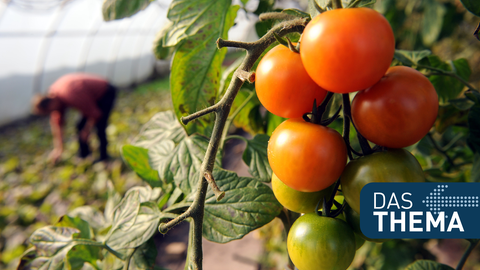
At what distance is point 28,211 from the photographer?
2330mm

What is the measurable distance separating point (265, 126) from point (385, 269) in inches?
29.6

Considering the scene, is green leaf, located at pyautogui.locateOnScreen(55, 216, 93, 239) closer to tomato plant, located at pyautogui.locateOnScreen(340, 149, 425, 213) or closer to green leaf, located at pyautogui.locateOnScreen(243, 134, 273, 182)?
green leaf, located at pyautogui.locateOnScreen(243, 134, 273, 182)

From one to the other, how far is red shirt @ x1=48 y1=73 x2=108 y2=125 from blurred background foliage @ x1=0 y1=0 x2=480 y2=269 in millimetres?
498

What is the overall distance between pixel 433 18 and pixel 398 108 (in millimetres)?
1318

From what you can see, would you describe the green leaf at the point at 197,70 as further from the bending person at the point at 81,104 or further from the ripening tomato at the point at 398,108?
the bending person at the point at 81,104

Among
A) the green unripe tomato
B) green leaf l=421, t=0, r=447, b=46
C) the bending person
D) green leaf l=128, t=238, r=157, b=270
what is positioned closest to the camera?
the green unripe tomato

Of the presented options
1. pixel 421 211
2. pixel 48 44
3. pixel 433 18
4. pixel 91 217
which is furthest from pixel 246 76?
pixel 48 44

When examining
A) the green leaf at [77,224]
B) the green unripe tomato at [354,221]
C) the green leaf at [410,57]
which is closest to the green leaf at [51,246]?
the green leaf at [77,224]

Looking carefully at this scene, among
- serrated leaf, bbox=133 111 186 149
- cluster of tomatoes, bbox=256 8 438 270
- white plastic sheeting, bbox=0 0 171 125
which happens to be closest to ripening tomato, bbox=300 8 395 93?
cluster of tomatoes, bbox=256 8 438 270

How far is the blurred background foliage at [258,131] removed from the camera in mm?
792

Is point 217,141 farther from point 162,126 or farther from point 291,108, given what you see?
point 162,126

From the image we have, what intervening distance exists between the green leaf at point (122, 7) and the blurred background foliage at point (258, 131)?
9.3 inches

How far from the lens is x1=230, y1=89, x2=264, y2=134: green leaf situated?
2.21 ft

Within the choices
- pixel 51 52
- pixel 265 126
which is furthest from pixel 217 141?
pixel 51 52
